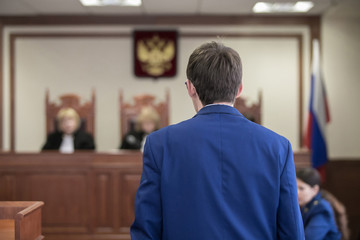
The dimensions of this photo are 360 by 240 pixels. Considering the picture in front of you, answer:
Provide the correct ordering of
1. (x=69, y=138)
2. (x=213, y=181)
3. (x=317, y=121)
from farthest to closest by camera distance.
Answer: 1. (x=317, y=121)
2. (x=69, y=138)
3. (x=213, y=181)

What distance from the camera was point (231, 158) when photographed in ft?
3.83

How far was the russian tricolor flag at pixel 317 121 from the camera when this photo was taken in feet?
17.6

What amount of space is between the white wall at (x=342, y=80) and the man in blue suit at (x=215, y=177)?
17.4ft

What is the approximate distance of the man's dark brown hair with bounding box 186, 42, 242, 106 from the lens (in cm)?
117

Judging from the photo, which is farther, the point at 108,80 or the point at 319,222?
the point at 108,80

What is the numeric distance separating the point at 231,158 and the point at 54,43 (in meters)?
5.67

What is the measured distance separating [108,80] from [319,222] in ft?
15.2

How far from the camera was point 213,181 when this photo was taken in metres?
1.16

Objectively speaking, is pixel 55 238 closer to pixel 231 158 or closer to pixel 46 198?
pixel 46 198

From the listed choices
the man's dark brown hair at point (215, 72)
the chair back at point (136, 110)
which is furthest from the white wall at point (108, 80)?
the man's dark brown hair at point (215, 72)

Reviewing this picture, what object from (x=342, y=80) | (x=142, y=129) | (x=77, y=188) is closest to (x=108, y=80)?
(x=142, y=129)

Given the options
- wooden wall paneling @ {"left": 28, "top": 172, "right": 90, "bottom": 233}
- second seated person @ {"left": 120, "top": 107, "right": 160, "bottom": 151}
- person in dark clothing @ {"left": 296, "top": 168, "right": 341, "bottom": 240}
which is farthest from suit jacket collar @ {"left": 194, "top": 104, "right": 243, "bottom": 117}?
second seated person @ {"left": 120, "top": 107, "right": 160, "bottom": 151}

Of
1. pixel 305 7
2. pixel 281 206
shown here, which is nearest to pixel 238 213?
pixel 281 206

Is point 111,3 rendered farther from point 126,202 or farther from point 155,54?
point 126,202
